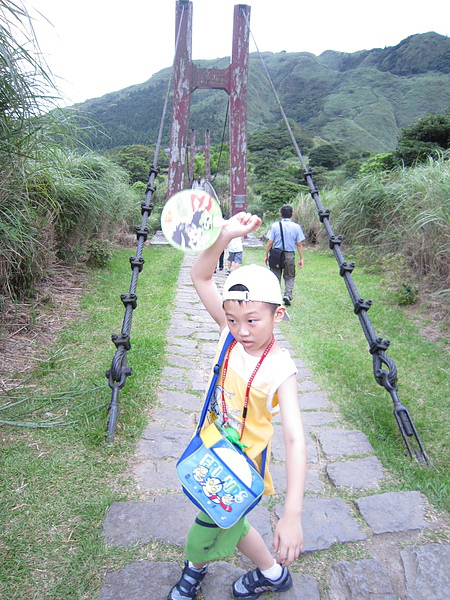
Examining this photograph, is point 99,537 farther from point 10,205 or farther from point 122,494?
point 10,205

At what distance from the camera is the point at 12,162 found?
108 inches

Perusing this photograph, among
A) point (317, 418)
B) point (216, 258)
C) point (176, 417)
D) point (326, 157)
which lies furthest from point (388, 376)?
point (326, 157)

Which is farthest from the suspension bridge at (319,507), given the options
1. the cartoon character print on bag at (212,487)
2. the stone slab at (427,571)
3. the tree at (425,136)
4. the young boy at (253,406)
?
the tree at (425,136)

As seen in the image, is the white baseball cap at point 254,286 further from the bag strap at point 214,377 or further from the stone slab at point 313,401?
the stone slab at point 313,401

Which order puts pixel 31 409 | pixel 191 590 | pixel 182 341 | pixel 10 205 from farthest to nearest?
pixel 182 341
pixel 10 205
pixel 31 409
pixel 191 590

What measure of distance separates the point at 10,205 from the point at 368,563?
2.85 metres

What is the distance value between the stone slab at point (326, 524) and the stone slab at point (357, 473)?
131 mm

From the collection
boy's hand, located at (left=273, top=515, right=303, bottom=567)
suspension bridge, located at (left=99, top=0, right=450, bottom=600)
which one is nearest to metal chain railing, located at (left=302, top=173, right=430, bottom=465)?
suspension bridge, located at (left=99, top=0, right=450, bottom=600)

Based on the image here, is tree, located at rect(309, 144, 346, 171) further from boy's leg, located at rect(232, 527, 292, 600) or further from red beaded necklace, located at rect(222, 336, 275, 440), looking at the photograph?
boy's leg, located at rect(232, 527, 292, 600)

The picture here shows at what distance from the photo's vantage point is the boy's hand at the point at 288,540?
99cm

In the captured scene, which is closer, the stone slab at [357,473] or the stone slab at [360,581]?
the stone slab at [360,581]

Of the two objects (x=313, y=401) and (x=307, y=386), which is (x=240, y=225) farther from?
(x=307, y=386)

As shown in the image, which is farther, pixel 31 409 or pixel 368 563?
pixel 31 409

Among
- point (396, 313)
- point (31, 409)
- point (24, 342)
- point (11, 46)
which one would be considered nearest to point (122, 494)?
point (31, 409)
